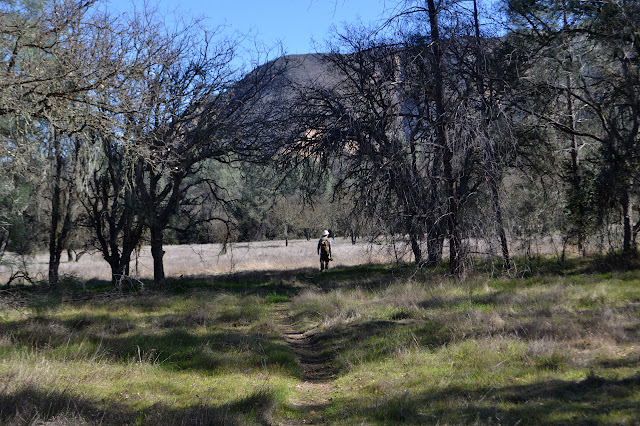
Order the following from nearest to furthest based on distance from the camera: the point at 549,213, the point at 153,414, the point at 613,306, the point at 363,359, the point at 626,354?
the point at 153,414, the point at 626,354, the point at 363,359, the point at 613,306, the point at 549,213

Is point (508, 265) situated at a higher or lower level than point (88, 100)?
lower

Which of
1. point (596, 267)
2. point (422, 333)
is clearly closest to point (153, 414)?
point (422, 333)

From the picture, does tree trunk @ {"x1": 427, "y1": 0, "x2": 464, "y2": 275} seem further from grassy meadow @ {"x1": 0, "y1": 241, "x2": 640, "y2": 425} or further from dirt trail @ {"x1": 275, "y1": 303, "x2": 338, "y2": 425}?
dirt trail @ {"x1": 275, "y1": 303, "x2": 338, "y2": 425}

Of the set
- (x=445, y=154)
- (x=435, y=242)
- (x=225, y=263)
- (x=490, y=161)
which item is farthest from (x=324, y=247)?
(x=225, y=263)

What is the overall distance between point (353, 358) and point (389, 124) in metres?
6.48

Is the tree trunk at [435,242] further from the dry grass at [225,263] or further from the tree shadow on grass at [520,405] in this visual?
the tree shadow on grass at [520,405]

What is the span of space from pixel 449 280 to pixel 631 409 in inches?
286

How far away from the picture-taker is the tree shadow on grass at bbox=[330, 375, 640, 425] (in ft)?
14.5

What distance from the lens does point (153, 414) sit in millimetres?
4793

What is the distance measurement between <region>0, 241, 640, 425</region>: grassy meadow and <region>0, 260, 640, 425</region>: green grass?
0.02 metres

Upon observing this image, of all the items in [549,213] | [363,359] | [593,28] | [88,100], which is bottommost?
[363,359]

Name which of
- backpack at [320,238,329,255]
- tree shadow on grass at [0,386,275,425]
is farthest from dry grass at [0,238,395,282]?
tree shadow on grass at [0,386,275,425]

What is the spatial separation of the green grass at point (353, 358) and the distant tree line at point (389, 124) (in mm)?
2162

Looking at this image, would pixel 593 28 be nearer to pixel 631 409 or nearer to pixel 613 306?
pixel 613 306
